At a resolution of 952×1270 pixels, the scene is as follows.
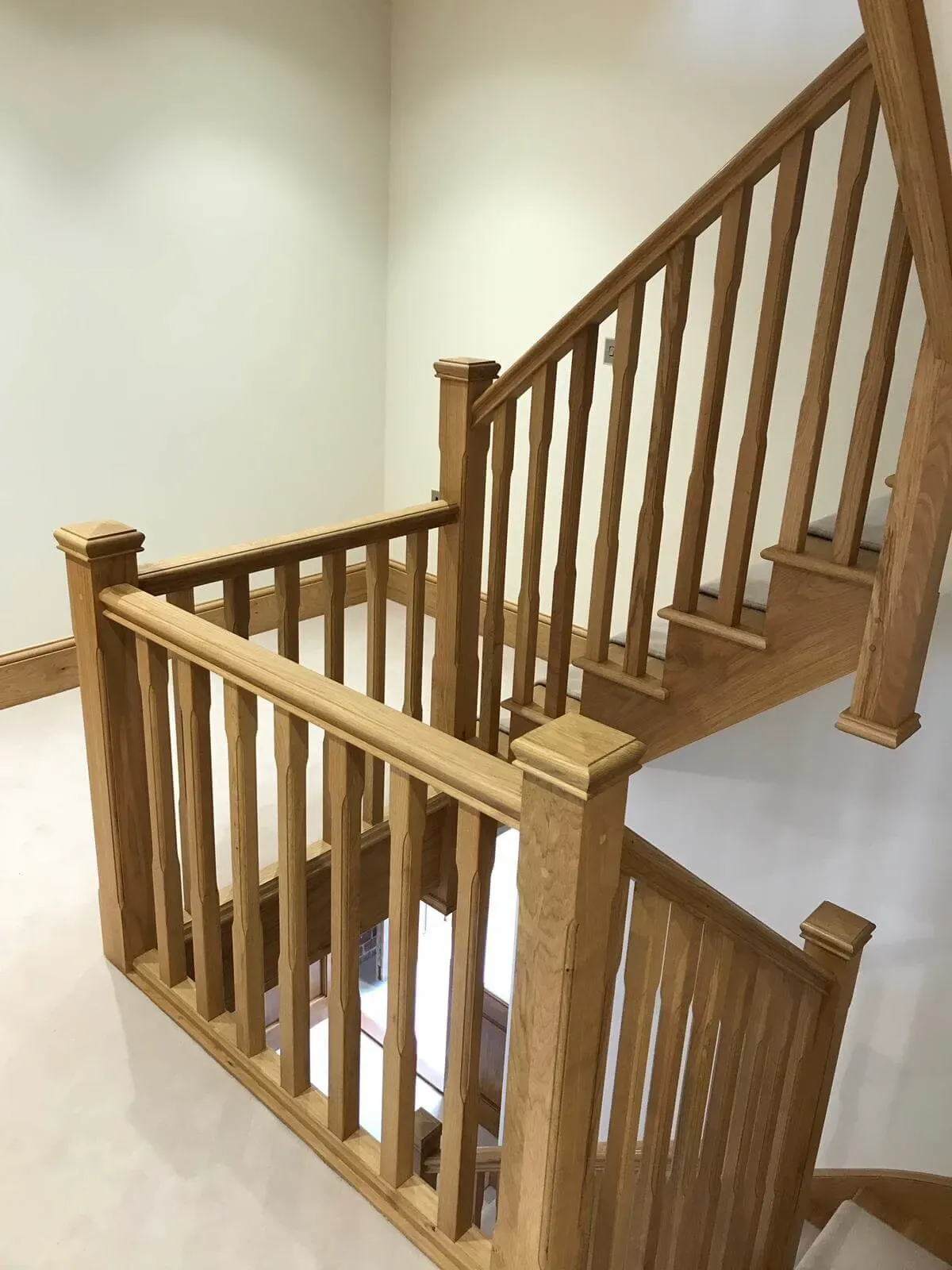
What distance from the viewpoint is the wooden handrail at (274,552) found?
6.26ft

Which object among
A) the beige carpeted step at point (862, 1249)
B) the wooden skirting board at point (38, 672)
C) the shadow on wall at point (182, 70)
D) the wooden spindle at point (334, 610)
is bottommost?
the beige carpeted step at point (862, 1249)

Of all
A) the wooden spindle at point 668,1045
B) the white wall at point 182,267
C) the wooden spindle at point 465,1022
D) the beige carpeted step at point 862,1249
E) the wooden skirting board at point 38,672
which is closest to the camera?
the wooden spindle at point 465,1022

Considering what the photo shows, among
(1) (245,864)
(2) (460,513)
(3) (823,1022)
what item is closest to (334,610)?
(2) (460,513)

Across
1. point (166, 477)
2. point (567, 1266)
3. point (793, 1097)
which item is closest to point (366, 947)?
point (166, 477)

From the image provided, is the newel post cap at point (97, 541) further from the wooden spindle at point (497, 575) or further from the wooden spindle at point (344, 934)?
the wooden spindle at point (497, 575)

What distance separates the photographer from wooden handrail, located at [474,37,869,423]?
1841mm

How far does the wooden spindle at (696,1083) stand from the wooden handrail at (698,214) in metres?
1.36

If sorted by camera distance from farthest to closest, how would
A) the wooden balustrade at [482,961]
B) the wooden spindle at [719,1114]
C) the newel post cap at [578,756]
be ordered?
the wooden spindle at [719,1114]
the wooden balustrade at [482,961]
the newel post cap at [578,756]

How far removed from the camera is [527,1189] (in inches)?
52.7

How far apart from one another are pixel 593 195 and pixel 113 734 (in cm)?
246

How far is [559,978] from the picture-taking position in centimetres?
123

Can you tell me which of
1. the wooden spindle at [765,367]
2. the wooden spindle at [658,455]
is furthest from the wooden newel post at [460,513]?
the wooden spindle at [765,367]

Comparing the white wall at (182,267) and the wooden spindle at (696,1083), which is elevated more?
the white wall at (182,267)

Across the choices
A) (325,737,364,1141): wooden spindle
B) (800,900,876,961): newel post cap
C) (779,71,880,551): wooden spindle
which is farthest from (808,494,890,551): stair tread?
(325,737,364,1141): wooden spindle
